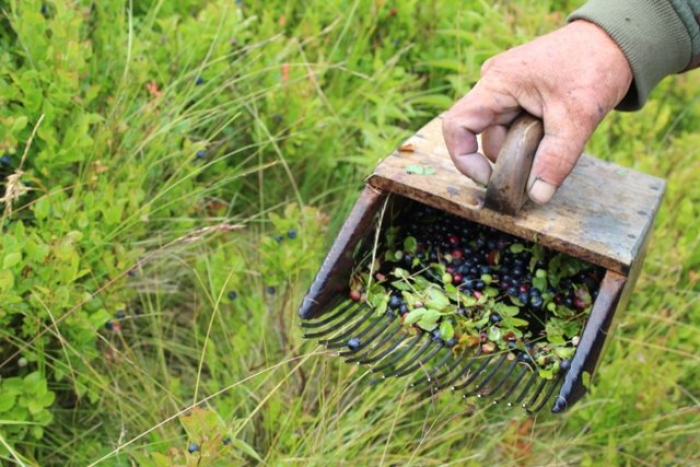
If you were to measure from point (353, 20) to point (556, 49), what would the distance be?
1430 mm

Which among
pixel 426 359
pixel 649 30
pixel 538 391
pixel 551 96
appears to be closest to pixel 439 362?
pixel 426 359

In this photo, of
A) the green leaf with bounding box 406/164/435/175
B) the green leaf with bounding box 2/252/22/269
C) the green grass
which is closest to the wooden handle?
the green leaf with bounding box 406/164/435/175

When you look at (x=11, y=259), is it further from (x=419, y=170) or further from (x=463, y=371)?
(x=463, y=371)

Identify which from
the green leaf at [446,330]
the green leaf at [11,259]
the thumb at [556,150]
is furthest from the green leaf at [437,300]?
the green leaf at [11,259]

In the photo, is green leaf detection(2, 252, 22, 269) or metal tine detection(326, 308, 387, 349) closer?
green leaf detection(2, 252, 22, 269)

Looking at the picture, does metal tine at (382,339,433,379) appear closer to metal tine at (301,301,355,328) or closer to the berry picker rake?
the berry picker rake

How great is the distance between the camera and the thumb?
167cm

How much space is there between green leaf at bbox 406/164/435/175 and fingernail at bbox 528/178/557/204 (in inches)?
11.0

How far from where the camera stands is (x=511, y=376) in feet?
6.35

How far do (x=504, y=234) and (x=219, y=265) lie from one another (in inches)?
31.8

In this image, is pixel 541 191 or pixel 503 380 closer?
pixel 541 191

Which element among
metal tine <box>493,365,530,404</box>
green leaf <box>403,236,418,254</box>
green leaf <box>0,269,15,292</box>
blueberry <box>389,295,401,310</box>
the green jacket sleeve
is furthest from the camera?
green leaf <box>403,236,418,254</box>

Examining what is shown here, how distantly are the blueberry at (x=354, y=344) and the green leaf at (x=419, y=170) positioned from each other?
16.9 inches

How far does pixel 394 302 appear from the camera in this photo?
6.36 ft
